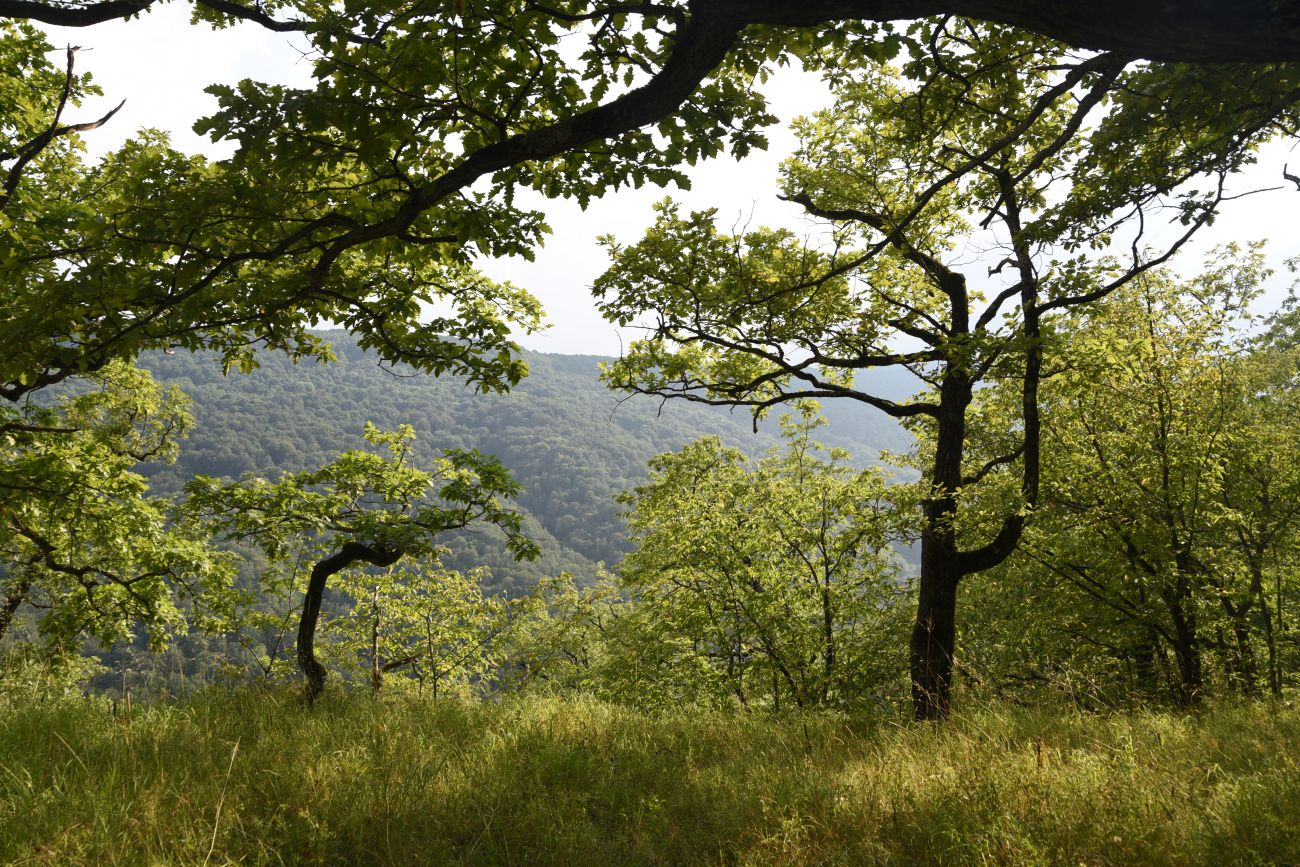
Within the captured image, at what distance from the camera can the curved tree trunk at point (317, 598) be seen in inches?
238

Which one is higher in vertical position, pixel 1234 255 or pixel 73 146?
pixel 1234 255

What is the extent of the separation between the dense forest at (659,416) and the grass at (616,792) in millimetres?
33

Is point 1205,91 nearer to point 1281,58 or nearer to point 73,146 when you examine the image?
point 1281,58

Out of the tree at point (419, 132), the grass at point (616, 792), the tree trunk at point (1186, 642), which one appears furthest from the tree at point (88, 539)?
the tree trunk at point (1186, 642)

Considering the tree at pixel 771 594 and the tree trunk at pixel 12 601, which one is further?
the tree trunk at pixel 12 601

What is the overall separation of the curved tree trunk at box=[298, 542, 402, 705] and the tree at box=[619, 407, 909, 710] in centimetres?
793

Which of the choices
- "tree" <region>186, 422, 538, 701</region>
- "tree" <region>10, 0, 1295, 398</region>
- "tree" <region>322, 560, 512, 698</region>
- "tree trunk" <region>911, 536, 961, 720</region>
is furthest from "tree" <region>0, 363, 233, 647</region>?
"tree trunk" <region>911, 536, 961, 720</region>

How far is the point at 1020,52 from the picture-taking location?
18.6 ft

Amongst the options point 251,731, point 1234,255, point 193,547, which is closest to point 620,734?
point 251,731

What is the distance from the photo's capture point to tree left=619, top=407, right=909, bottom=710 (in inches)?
527

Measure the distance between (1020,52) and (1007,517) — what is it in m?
5.72

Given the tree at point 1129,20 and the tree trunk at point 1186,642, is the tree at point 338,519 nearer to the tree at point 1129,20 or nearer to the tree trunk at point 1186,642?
the tree at point 1129,20

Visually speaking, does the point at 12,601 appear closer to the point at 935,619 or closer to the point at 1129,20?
the point at 935,619

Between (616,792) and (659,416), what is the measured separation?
463 centimetres
